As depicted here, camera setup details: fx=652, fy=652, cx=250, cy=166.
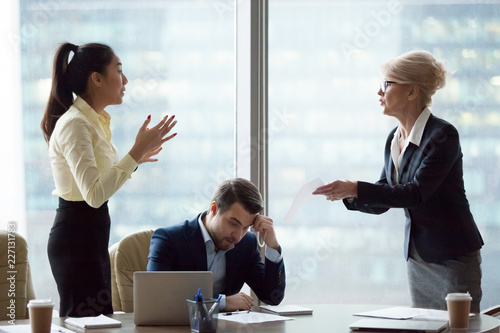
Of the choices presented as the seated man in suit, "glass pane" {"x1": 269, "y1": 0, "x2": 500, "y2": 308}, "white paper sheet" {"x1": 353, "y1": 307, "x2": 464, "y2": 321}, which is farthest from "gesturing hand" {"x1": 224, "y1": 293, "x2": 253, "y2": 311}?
"glass pane" {"x1": 269, "y1": 0, "x2": 500, "y2": 308}

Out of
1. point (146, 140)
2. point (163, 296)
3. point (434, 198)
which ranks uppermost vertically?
point (146, 140)

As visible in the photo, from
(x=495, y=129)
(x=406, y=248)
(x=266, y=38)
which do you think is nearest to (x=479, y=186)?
(x=495, y=129)

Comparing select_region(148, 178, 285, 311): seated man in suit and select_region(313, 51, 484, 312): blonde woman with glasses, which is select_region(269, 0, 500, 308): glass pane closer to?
select_region(313, 51, 484, 312): blonde woman with glasses

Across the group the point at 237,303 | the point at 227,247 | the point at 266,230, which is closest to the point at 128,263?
the point at 227,247

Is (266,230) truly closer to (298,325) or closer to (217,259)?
(217,259)

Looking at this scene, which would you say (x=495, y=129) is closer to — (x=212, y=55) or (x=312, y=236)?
(x=312, y=236)

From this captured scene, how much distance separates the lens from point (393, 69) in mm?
2848

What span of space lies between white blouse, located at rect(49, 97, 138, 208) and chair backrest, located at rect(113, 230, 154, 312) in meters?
0.51

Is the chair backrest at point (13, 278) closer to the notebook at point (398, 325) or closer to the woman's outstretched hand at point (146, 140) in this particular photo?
the woman's outstretched hand at point (146, 140)

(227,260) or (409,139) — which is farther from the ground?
(409,139)

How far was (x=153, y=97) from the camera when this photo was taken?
3545 millimetres

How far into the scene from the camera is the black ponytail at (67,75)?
8.65 feet

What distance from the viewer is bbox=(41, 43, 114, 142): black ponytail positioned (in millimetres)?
2637

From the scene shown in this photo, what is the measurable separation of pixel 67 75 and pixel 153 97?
908mm
